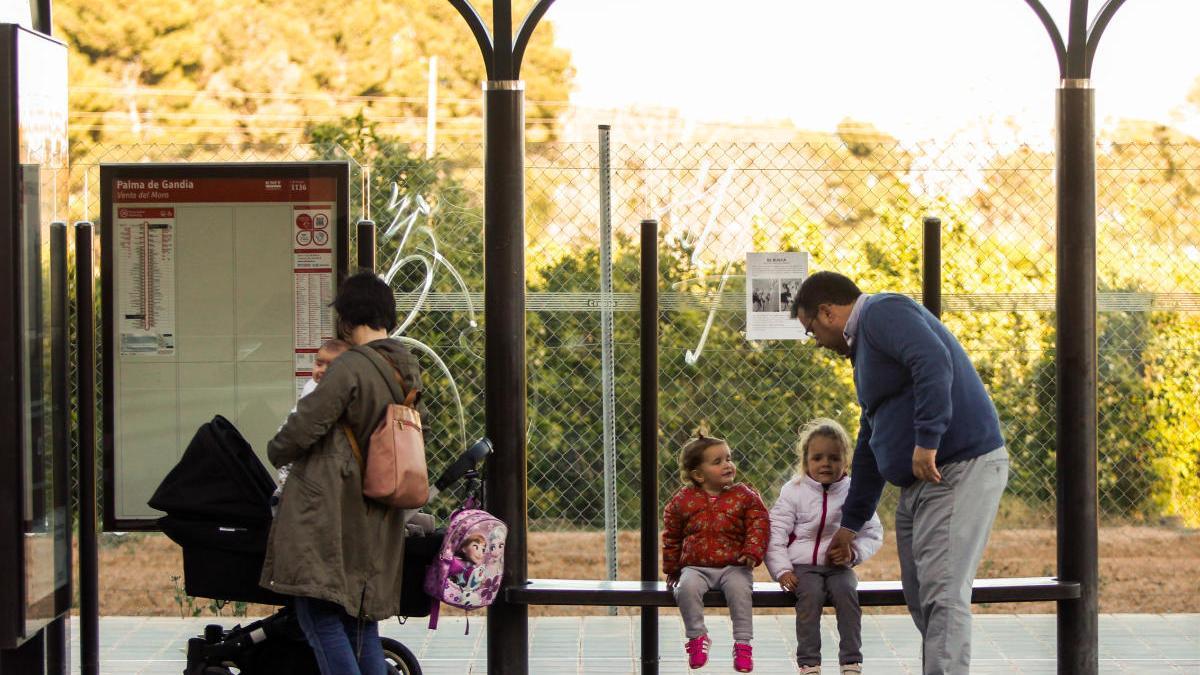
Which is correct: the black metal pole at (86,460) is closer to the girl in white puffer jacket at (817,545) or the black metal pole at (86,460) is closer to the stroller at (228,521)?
the stroller at (228,521)

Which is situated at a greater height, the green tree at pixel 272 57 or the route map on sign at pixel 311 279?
the green tree at pixel 272 57

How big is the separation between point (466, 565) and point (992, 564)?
6711 millimetres

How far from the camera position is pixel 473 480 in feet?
17.1

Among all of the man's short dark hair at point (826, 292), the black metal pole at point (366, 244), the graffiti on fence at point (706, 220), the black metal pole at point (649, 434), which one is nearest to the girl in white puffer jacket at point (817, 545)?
the black metal pole at point (649, 434)

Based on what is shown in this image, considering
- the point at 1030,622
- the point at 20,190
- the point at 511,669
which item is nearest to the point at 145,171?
the point at 20,190

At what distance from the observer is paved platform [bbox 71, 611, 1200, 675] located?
21.4 feet

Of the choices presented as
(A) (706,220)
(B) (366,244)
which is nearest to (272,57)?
(A) (706,220)

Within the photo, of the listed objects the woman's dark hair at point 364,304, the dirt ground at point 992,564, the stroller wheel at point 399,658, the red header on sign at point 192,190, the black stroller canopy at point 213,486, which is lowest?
the dirt ground at point 992,564

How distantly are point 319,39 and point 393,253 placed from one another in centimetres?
1256

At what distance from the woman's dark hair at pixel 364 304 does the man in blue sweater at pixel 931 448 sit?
144cm

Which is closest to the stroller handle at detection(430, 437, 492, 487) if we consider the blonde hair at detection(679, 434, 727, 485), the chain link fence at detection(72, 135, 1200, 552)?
the blonde hair at detection(679, 434, 727, 485)

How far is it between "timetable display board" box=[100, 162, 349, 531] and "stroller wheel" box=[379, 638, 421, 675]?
104 centimetres

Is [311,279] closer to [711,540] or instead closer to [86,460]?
[86,460]

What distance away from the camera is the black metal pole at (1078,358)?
569 centimetres
